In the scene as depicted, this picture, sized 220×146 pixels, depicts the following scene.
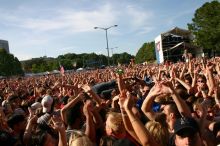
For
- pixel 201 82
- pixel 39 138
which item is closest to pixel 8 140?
pixel 39 138

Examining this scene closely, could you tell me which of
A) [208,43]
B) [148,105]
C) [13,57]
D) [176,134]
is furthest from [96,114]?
[13,57]

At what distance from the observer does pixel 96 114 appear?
5719 mm

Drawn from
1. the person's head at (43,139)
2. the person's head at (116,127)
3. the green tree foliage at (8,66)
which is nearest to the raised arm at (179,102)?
the person's head at (116,127)

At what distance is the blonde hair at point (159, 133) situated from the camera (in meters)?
4.28

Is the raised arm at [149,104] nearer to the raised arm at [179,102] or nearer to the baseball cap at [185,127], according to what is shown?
the raised arm at [179,102]

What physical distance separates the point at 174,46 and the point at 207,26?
7.43 m

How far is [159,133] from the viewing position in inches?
172

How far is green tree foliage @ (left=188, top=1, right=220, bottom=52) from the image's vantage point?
66319mm

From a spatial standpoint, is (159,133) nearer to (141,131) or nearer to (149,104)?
(141,131)

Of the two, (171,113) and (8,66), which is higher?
(8,66)

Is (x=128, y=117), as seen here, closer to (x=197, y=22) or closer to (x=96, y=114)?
Result: (x=96, y=114)

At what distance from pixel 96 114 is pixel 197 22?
6914cm

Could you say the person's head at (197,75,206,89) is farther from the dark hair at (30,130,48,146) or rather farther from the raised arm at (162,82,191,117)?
the dark hair at (30,130,48,146)

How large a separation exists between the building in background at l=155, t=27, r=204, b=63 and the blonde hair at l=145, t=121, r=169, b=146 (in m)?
67.4
